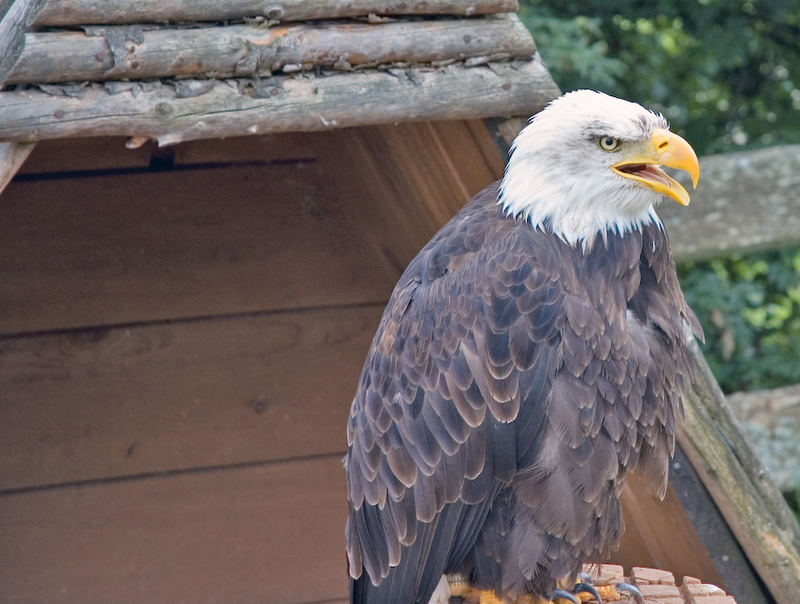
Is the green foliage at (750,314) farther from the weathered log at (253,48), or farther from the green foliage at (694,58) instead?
the weathered log at (253,48)

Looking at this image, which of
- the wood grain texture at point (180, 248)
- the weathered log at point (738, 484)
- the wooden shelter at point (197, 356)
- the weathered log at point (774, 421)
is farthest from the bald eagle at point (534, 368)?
the weathered log at point (774, 421)

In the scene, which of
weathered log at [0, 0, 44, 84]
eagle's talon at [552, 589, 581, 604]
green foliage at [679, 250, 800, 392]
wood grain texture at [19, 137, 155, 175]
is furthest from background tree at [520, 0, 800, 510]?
weathered log at [0, 0, 44, 84]

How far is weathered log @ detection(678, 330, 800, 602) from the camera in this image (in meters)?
2.64

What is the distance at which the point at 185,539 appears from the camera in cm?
370

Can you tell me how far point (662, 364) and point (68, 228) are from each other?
1.85 meters

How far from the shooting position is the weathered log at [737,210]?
363 cm

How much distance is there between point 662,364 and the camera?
95.9 inches

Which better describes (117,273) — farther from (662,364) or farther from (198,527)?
(662,364)

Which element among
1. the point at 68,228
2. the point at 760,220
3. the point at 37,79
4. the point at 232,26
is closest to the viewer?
the point at 37,79

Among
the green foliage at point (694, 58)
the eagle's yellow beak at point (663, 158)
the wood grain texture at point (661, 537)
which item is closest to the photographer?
the eagle's yellow beak at point (663, 158)

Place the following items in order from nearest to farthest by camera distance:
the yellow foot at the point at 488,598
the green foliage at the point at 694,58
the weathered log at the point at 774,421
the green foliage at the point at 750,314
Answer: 1. the yellow foot at the point at 488,598
2. the weathered log at the point at 774,421
3. the green foliage at the point at 694,58
4. the green foliage at the point at 750,314

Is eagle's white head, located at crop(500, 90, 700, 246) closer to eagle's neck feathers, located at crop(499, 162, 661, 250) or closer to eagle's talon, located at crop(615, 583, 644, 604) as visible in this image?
Answer: eagle's neck feathers, located at crop(499, 162, 661, 250)

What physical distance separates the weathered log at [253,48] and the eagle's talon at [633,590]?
130 centimetres

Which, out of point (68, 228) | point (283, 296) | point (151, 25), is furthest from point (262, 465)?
point (151, 25)
